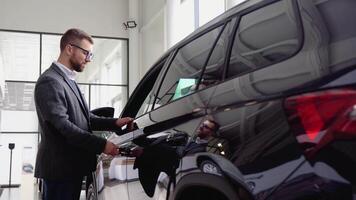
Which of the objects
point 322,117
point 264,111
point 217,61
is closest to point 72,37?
point 217,61

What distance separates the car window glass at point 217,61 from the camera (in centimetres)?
152

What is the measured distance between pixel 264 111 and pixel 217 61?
50cm

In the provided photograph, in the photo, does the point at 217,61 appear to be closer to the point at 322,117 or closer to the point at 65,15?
the point at 322,117

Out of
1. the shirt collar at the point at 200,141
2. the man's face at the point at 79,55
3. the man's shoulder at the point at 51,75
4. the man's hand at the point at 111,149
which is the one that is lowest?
the man's hand at the point at 111,149

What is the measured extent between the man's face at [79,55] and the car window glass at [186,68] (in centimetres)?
85

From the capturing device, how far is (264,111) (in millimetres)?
1094

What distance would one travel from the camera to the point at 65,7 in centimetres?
1150

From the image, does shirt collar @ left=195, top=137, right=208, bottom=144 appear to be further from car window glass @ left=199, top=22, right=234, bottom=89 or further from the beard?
the beard

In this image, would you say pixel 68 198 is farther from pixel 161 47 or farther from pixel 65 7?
pixel 65 7

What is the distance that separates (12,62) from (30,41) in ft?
2.35

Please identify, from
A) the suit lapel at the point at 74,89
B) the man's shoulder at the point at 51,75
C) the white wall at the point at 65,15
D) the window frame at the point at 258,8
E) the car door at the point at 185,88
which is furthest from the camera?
the white wall at the point at 65,15

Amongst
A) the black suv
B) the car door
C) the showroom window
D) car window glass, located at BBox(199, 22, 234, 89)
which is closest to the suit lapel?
the car door

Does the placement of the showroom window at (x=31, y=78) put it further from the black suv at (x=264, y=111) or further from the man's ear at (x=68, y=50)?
the black suv at (x=264, y=111)

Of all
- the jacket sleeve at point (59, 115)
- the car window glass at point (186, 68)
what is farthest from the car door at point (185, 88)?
the jacket sleeve at point (59, 115)
